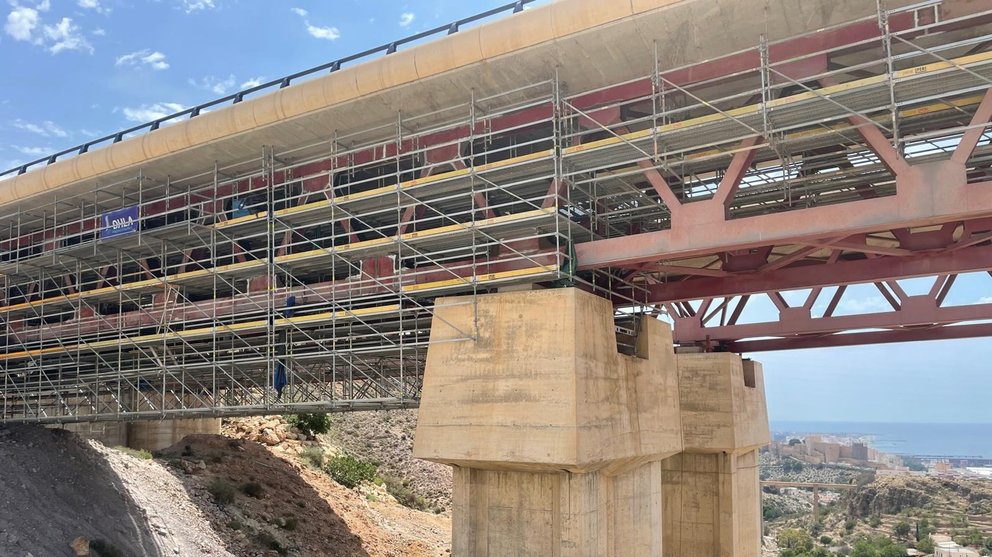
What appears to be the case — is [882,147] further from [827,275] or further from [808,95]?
[827,275]

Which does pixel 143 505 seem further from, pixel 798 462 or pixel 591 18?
pixel 798 462

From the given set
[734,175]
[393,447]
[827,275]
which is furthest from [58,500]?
[393,447]

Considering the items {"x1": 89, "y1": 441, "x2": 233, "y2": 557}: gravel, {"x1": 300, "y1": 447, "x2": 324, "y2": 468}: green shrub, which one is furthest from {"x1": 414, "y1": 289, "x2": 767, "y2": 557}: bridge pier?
{"x1": 300, "y1": 447, "x2": 324, "y2": 468}: green shrub

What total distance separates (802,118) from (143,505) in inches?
791

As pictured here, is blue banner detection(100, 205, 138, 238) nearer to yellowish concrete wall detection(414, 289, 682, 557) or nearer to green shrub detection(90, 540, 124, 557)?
green shrub detection(90, 540, 124, 557)

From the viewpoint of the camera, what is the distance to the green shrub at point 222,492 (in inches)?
981

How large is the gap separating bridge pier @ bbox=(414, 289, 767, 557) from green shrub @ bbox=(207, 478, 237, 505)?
43.4ft

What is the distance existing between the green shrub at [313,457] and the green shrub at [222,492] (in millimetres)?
9367

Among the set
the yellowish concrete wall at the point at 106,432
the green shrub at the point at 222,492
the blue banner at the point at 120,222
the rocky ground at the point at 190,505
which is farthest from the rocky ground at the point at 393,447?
the blue banner at the point at 120,222

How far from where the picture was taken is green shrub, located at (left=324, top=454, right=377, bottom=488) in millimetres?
34969

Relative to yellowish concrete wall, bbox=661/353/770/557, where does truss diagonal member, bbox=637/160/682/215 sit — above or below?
above

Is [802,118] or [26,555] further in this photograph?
[26,555]

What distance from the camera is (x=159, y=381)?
82.1 ft

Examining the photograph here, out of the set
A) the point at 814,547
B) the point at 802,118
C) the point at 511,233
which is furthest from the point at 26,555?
the point at 814,547
